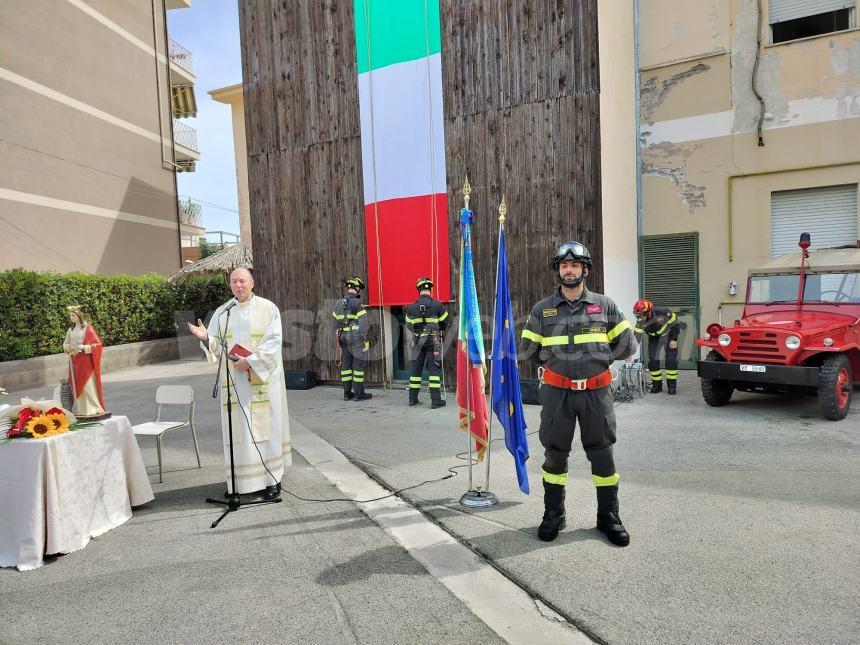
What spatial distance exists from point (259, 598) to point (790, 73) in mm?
13429

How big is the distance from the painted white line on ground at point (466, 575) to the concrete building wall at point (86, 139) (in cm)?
1785

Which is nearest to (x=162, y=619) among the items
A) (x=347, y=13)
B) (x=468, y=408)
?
(x=468, y=408)

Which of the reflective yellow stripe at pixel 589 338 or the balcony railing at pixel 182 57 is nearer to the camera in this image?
the reflective yellow stripe at pixel 589 338

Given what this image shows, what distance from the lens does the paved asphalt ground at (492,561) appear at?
3.21m

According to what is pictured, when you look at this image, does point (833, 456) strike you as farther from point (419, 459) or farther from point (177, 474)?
point (177, 474)

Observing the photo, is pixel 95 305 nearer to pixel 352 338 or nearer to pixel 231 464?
pixel 352 338

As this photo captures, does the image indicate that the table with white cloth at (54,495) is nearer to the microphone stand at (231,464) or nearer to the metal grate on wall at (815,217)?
the microphone stand at (231,464)

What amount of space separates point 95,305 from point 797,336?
16614mm

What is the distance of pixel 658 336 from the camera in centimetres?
1036

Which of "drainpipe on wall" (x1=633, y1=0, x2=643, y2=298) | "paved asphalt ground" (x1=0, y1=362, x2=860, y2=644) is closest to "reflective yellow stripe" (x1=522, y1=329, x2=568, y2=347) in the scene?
"paved asphalt ground" (x1=0, y1=362, x2=860, y2=644)

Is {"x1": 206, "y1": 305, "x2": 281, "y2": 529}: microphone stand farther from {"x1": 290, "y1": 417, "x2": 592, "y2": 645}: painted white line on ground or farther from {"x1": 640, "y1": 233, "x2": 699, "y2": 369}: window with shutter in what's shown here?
{"x1": 640, "y1": 233, "x2": 699, "y2": 369}: window with shutter

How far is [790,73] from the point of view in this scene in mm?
11688

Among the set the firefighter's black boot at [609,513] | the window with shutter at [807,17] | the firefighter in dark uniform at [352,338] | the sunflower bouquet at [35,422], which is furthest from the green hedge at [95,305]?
the window with shutter at [807,17]

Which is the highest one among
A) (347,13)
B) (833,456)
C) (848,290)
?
(347,13)
